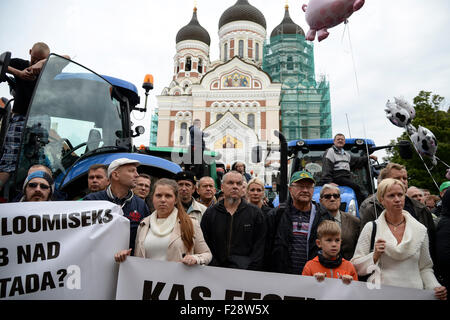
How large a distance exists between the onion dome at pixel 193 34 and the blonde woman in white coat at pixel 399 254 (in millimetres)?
45772

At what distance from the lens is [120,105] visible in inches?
195

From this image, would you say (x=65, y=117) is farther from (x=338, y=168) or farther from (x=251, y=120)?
(x=251, y=120)

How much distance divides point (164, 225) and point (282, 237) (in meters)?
1.15

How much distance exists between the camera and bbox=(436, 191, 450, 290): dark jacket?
108 inches

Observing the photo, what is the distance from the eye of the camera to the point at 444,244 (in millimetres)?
2768

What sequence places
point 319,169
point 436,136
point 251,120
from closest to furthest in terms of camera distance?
point 319,169 → point 436,136 → point 251,120

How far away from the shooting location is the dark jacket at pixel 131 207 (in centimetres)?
302

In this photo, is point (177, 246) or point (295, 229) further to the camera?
point (295, 229)

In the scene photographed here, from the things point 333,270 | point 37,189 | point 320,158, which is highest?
point 320,158

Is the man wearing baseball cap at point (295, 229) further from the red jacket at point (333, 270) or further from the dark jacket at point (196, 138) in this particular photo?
the dark jacket at point (196, 138)

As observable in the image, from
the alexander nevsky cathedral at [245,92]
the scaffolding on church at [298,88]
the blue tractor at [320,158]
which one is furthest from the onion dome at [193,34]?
the blue tractor at [320,158]

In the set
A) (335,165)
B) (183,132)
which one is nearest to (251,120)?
(183,132)
